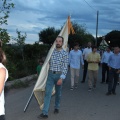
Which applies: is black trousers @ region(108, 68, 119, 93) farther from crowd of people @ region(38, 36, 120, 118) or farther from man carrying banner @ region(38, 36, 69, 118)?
man carrying banner @ region(38, 36, 69, 118)

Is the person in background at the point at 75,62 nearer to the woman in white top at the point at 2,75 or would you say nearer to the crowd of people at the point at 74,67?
the crowd of people at the point at 74,67

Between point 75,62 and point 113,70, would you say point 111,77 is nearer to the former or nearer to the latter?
point 113,70

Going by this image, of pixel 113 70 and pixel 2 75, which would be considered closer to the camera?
pixel 2 75

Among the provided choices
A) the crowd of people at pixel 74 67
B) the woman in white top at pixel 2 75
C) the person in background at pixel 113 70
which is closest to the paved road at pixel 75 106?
the person in background at pixel 113 70

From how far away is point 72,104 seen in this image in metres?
9.38

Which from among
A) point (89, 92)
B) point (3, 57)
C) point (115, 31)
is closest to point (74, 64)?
point (89, 92)

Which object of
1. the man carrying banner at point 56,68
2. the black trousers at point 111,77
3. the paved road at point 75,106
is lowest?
the paved road at point 75,106

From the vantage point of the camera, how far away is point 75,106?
9086 mm

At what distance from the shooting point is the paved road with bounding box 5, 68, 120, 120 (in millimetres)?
7891

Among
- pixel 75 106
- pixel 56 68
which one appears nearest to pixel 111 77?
pixel 75 106

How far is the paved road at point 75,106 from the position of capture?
789 cm

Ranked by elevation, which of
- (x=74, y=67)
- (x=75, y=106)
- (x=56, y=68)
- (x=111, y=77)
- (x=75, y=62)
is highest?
(x=56, y=68)

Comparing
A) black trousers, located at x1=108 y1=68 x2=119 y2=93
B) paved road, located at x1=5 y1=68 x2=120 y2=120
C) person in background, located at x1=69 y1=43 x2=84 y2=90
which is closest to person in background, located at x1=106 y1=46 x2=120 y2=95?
black trousers, located at x1=108 y1=68 x2=119 y2=93

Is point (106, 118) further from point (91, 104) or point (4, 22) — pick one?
point (4, 22)
